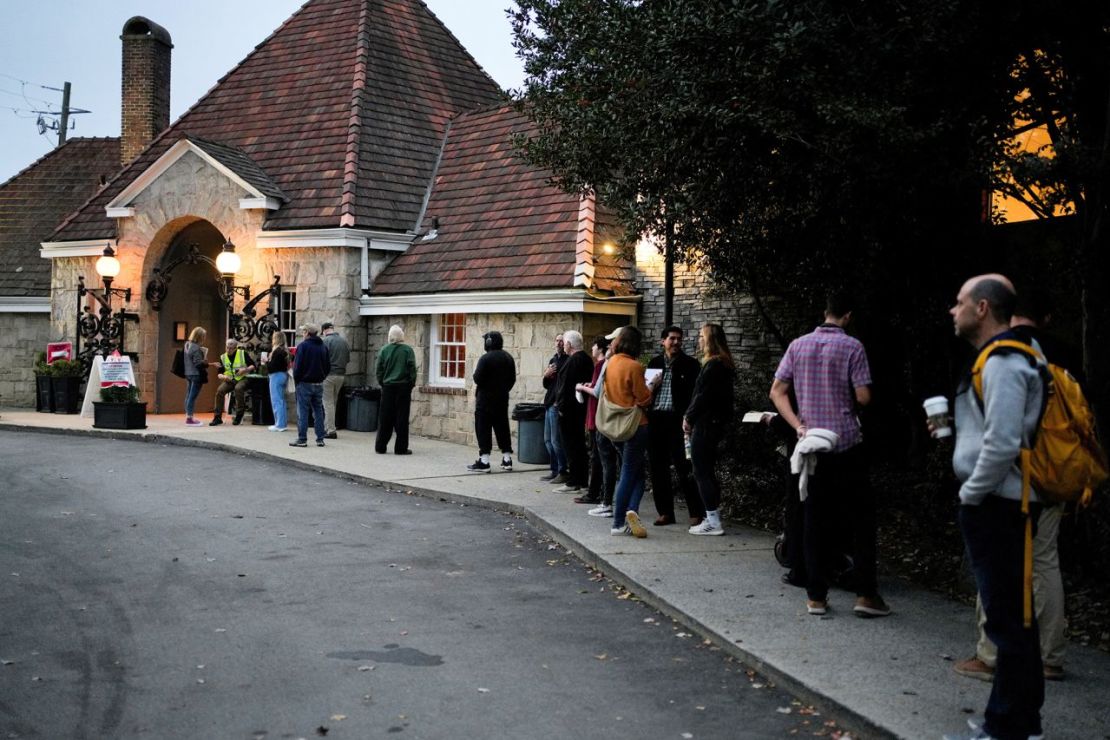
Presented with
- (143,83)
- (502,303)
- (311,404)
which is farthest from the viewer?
(143,83)

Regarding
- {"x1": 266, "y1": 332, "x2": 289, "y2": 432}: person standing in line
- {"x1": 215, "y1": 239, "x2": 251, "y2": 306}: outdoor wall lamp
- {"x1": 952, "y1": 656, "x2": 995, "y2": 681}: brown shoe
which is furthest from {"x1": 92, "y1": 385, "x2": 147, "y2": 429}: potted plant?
{"x1": 952, "y1": 656, "x2": 995, "y2": 681}: brown shoe

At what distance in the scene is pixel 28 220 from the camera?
27.2 metres

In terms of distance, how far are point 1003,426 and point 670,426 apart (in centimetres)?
560

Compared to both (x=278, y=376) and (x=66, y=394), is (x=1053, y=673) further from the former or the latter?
(x=66, y=394)

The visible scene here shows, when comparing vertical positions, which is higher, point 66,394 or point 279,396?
point 279,396

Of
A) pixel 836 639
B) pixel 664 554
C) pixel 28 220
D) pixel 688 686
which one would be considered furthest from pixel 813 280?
pixel 28 220

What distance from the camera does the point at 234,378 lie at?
19.2 metres

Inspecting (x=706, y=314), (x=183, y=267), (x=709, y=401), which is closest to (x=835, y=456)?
(x=709, y=401)

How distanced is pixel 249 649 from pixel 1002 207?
8.65m

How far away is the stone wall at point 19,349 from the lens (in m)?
25.0

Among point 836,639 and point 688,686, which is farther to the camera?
point 836,639

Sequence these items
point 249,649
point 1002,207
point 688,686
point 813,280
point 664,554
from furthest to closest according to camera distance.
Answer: point 1002,207 < point 813,280 < point 664,554 < point 249,649 < point 688,686

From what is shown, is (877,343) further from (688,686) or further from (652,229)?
(688,686)

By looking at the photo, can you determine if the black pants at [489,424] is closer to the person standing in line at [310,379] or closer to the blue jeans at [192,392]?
the person standing in line at [310,379]
